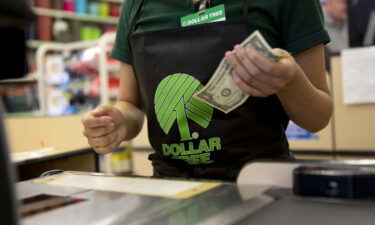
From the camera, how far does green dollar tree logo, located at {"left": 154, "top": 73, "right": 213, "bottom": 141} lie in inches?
34.0

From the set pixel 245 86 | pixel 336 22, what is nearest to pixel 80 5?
pixel 336 22

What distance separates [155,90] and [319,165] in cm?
46

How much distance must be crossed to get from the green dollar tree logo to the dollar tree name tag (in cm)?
12

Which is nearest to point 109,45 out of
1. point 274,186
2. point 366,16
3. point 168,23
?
point 366,16

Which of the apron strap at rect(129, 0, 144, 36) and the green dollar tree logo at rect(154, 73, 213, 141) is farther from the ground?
the apron strap at rect(129, 0, 144, 36)

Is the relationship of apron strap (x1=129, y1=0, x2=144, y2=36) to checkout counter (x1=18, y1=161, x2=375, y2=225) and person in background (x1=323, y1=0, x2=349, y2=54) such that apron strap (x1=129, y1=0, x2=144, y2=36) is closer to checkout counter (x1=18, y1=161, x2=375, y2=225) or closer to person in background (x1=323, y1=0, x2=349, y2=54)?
checkout counter (x1=18, y1=161, x2=375, y2=225)

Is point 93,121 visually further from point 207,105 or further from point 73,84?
point 73,84

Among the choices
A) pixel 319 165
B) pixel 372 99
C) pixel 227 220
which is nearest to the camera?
pixel 227 220

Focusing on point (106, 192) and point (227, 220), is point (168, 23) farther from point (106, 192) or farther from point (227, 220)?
point (227, 220)

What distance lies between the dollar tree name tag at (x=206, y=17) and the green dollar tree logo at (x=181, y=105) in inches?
4.9

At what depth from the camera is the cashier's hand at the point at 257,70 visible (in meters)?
0.60

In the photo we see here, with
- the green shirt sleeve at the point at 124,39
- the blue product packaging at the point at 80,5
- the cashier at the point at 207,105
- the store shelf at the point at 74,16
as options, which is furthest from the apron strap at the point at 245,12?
the blue product packaging at the point at 80,5

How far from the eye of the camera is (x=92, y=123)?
2.73 ft

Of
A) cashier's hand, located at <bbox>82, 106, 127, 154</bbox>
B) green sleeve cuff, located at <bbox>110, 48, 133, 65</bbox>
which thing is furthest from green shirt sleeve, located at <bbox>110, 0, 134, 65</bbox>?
cashier's hand, located at <bbox>82, 106, 127, 154</bbox>
